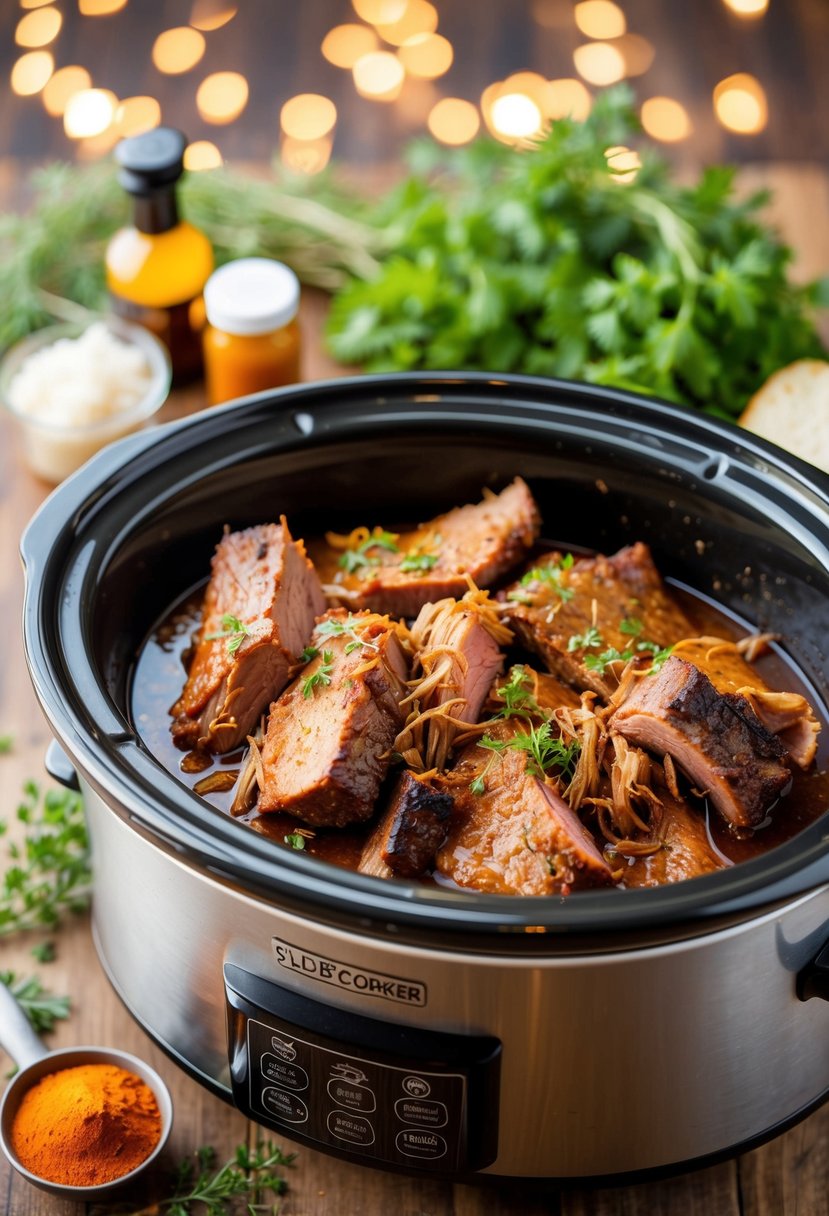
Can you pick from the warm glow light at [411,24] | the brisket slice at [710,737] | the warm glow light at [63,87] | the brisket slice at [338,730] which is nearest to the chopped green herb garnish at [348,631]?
the brisket slice at [338,730]

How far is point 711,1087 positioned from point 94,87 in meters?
4.52

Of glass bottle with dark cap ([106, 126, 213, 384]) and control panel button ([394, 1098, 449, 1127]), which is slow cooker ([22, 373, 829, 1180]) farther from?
glass bottle with dark cap ([106, 126, 213, 384])

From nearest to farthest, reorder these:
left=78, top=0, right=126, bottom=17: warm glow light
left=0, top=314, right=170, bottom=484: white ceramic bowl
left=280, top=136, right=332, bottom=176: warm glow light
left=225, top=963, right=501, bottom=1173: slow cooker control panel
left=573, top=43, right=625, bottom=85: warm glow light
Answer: left=225, top=963, right=501, bottom=1173: slow cooker control panel, left=0, top=314, right=170, bottom=484: white ceramic bowl, left=280, top=136, right=332, bottom=176: warm glow light, left=573, top=43, right=625, bottom=85: warm glow light, left=78, top=0, right=126, bottom=17: warm glow light

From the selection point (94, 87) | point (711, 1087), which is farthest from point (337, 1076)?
point (94, 87)

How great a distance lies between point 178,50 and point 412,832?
4319 millimetres

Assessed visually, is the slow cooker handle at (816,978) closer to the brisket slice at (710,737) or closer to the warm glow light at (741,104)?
the brisket slice at (710,737)

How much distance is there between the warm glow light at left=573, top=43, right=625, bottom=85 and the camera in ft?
18.3

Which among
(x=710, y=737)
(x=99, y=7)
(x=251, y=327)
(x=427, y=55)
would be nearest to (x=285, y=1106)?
(x=710, y=737)

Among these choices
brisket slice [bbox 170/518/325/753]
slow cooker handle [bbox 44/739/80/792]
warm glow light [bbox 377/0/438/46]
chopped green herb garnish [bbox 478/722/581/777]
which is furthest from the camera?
warm glow light [bbox 377/0/438/46]

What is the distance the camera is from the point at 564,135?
394 cm

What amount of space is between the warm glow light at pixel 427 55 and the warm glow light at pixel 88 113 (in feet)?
3.82

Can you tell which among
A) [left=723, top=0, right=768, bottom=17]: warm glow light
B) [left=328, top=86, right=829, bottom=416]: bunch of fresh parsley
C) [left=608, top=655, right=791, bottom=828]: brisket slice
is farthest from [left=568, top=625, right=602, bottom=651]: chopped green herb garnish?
[left=723, top=0, right=768, bottom=17]: warm glow light

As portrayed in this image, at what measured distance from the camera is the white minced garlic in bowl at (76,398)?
3889 millimetres

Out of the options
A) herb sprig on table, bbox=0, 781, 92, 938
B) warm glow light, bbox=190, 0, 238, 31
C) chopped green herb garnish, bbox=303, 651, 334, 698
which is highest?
warm glow light, bbox=190, 0, 238, 31
